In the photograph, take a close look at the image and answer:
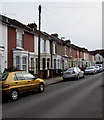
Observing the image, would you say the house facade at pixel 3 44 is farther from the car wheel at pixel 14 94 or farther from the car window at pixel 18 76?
the car wheel at pixel 14 94

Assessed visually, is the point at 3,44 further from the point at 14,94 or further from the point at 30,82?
the point at 14,94

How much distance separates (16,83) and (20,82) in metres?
0.35

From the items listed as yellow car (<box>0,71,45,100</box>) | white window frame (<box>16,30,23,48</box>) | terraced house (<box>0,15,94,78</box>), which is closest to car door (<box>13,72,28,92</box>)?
yellow car (<box>0,71,45,100</box>)

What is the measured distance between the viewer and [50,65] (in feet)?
89.0

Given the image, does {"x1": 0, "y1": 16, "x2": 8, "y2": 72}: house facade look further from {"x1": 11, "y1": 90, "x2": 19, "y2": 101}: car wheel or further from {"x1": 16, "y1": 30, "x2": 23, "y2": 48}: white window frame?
{"x1": 11, "y1": 90, "x2": 19, "y2": 101}: car wheel

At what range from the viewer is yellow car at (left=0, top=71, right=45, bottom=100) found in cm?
923

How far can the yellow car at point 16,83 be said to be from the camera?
923 centimetres

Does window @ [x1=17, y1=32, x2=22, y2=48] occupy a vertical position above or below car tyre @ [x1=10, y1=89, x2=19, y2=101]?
above

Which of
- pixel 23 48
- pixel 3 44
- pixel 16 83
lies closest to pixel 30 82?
pixel 16 83

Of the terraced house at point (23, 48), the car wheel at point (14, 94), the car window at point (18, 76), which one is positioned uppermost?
the terraced house at point (23, 48)

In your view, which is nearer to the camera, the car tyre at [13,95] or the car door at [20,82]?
the car tyre at [13,95]

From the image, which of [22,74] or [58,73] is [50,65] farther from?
[22,74]

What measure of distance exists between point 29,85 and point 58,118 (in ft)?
16.4

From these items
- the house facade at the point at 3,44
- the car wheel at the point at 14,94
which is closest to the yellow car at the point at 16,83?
the car wheel at the point at 14,94
